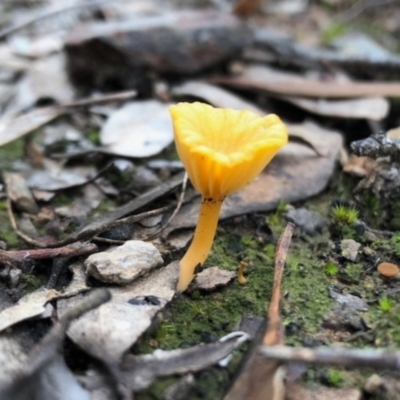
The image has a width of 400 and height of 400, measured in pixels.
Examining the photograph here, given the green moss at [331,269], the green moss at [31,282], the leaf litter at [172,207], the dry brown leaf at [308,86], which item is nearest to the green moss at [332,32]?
the leaf litter at [172,207]

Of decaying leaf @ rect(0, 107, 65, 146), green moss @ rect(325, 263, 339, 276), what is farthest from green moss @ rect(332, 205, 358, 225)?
decaying leaf @ rect(0, 107, 65, 146)

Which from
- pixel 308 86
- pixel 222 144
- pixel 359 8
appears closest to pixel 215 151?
pixel 222 144

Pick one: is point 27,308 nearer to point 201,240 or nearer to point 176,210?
point 201,240

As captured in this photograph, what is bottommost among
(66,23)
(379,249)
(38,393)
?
(379,249)

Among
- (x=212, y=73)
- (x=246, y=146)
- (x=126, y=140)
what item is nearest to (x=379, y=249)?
(x=246, y=146)

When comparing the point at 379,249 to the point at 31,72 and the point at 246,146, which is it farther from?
the point at 31,72

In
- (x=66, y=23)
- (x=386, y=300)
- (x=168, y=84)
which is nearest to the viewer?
(x=386, y=300)
